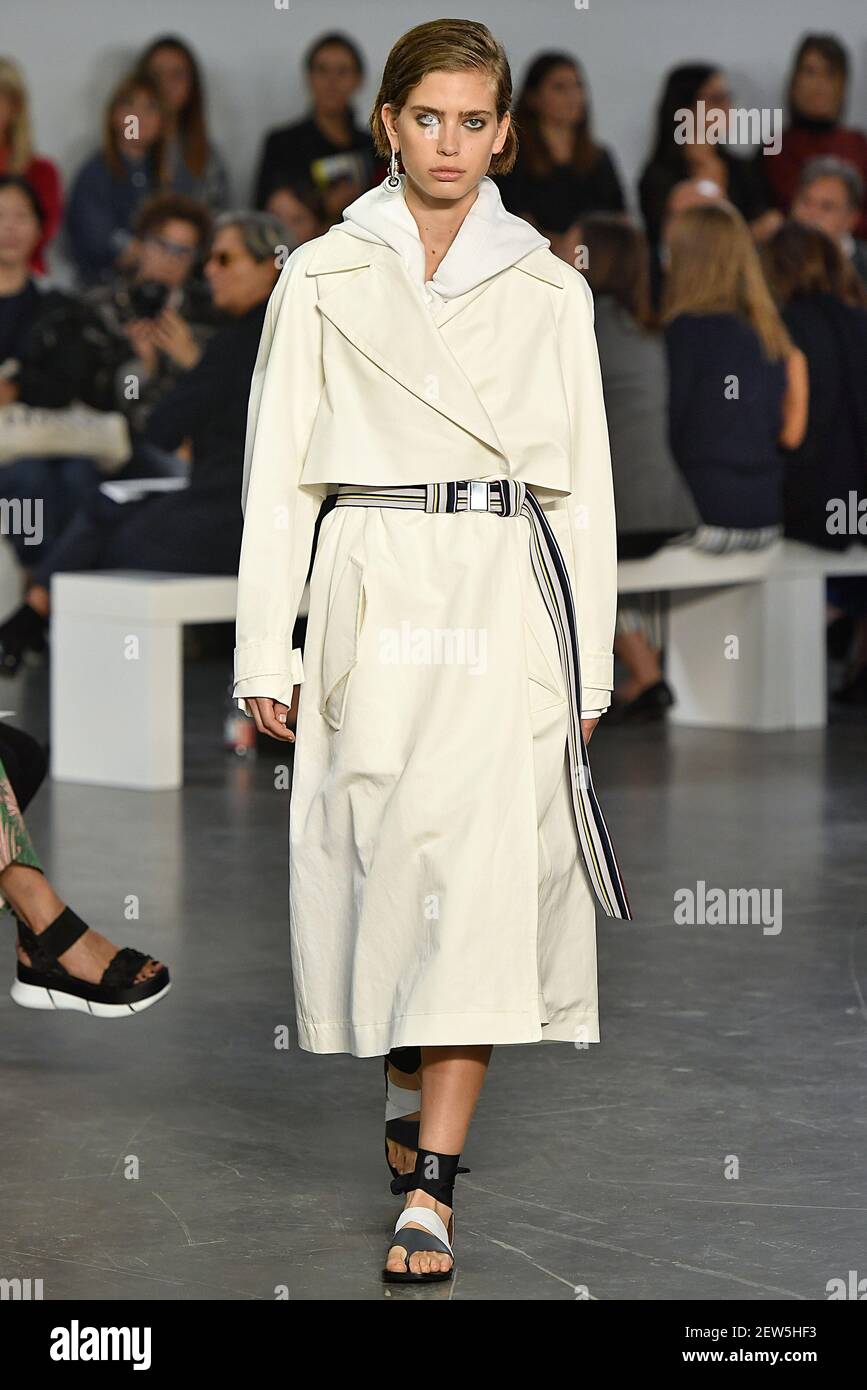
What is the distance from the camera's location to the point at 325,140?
1004 cm

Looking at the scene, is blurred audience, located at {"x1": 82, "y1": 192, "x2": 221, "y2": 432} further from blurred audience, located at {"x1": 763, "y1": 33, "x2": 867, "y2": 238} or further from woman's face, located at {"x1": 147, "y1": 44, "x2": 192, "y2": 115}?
blurred audience, located at {"x1": 763, "y1": 33, "x2": 867, "y2": 238}

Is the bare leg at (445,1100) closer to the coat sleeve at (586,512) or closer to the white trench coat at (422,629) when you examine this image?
the white trench coat at (422,629)

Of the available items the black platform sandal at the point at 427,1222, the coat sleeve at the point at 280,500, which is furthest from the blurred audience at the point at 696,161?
the black platform sandal at the point at 427,1222

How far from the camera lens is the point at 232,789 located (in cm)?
625

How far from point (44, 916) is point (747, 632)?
425 cm

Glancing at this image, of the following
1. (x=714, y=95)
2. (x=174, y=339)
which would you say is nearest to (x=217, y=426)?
(x=174, y=339)

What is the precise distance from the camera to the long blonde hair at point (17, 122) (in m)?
9.73

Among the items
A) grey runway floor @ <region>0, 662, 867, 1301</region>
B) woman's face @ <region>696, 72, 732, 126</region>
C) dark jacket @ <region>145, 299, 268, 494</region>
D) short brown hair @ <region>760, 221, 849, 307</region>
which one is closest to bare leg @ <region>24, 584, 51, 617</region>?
dark jacket @ <region>145, 299, 268, 494</region>

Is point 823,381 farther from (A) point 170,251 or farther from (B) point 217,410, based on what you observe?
(A) point 170,251

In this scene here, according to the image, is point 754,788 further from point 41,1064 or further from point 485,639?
point 485,639

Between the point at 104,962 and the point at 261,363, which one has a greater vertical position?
the point at 261,363
